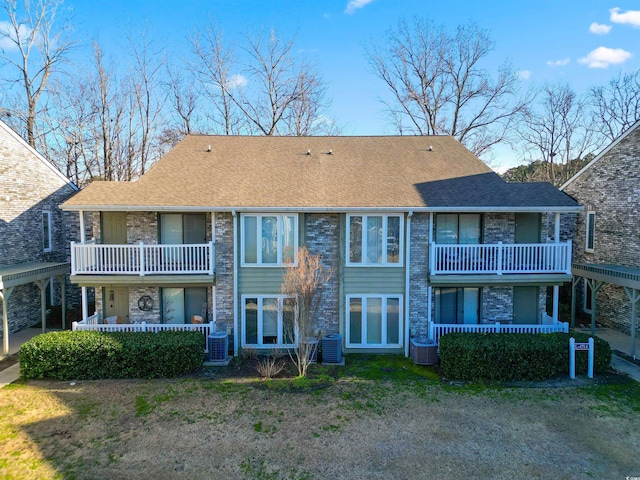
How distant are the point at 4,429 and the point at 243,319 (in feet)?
20.6

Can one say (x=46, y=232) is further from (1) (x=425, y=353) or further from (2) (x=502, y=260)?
(2) (x=502, y=260)

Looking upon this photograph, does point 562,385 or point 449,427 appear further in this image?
point 562,385

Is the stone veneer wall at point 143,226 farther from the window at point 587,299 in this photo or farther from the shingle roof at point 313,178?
the window at point 587,299

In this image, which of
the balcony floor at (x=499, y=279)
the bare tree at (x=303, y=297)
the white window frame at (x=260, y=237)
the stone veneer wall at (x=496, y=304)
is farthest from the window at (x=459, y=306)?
the white window frame at (x=260, y=237)

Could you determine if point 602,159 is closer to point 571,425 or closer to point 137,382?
point 571,425

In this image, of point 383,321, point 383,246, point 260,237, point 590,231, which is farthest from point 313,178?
point 590,231

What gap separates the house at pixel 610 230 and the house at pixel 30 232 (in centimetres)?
2013

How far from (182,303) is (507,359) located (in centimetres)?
1023

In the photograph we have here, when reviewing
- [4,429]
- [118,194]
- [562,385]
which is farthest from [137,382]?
[562,385]

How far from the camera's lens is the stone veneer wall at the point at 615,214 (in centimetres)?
1511

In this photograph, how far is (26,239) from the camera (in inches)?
624

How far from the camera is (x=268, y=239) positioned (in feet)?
41.4

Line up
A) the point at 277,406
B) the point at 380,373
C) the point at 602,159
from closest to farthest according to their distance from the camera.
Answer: the point at 277,406 < the point at 380,373 < the point at 602,159

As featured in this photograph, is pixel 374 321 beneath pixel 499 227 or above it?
beneath
